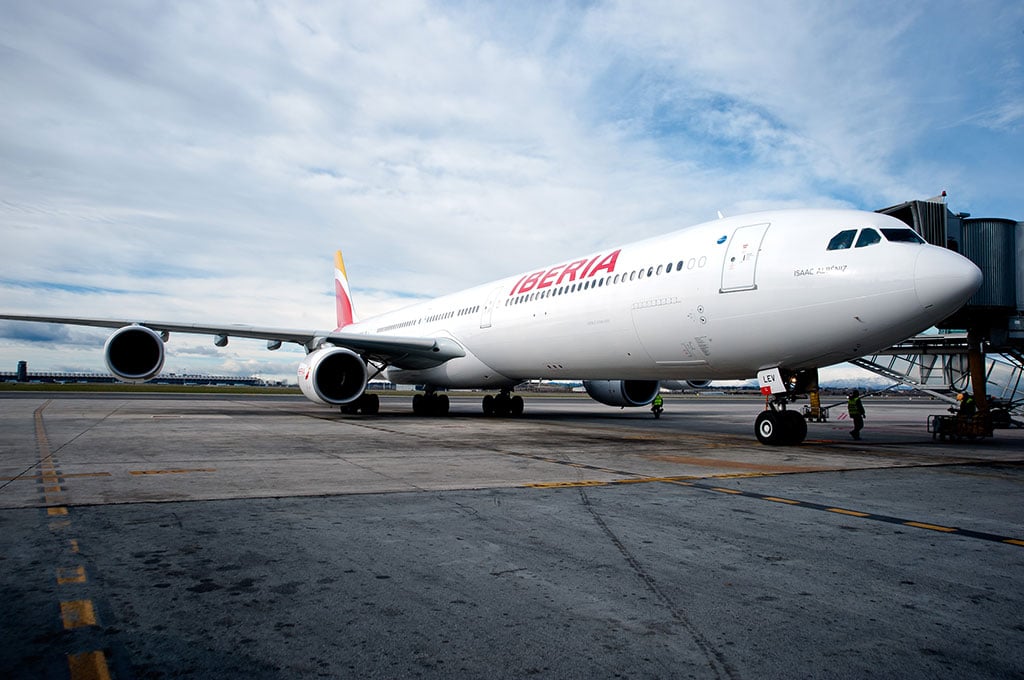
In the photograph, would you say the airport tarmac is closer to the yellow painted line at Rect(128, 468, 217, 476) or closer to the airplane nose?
the yellow painted line at Rect(128, 468, 217, 476)

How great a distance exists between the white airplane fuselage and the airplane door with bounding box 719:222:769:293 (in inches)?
0.7

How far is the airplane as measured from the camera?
880 cm

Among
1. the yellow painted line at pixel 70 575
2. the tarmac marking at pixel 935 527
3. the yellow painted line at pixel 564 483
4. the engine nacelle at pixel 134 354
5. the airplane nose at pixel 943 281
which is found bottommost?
the yellow painted line at pixel 70 575

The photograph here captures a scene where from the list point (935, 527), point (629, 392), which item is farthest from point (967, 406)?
point (935, 527)

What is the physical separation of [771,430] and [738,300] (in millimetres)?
A: 2533

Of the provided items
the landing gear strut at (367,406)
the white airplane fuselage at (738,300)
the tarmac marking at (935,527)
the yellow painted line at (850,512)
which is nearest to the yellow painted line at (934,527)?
the tarmac marking at (935,527)

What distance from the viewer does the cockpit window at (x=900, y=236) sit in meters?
8.98

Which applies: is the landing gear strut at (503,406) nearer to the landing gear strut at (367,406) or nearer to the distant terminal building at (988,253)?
the landing gear strut at (367,406)

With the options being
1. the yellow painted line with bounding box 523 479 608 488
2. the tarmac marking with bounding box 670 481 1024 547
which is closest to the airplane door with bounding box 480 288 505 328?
the yellow painted line with bounding box 523 479 608 488

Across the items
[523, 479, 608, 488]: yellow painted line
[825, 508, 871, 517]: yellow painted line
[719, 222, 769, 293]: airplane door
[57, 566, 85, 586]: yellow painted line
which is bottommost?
[57, 566, 85, 586]: yellow painted line

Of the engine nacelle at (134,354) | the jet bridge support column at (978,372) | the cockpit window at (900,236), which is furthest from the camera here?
the engine nacelle at (134,354)

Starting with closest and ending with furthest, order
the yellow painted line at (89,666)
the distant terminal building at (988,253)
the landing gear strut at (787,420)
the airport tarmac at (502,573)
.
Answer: the yellow painted line at (89,666) < the airport tarmac at (502,573) < the landing gear strut at (787,420) < the distant terminal building at (988,253)

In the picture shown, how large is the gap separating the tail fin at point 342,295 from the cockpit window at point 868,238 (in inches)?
951

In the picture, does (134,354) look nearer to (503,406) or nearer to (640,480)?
(503,406)
